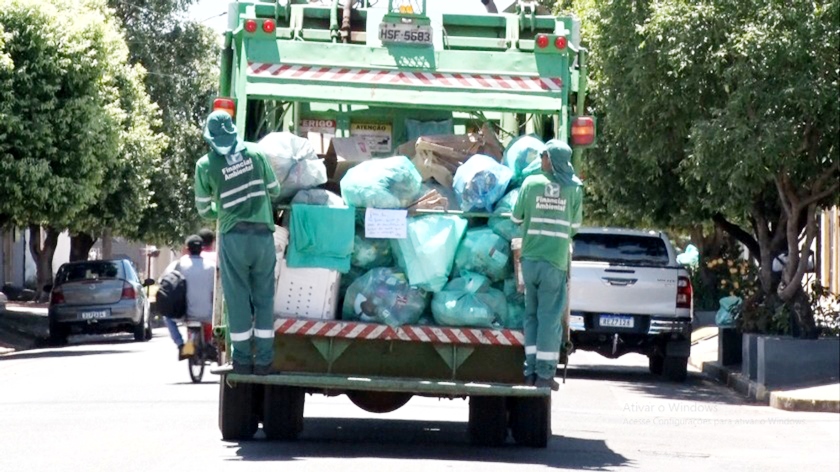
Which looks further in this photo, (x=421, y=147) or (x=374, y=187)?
(x=421, y=147)

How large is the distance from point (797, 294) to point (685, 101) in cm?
289

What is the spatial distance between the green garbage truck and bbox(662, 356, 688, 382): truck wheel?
802 cm

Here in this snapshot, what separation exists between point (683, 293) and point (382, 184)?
355 inches

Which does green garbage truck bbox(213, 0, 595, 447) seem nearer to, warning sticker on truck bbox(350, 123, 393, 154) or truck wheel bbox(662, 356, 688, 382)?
warning sticker on truck bbox(350, 123, 393, 154)

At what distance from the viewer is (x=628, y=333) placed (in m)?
18.4

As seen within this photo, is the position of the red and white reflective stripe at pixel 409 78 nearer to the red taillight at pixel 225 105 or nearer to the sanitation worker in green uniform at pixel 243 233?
the red taillight at pixel 225 105

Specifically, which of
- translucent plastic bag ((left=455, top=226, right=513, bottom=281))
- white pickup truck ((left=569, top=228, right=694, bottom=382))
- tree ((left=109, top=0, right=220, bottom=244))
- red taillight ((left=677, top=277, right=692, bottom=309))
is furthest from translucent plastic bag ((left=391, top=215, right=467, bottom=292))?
tree ((left=109, top=0, right=220, bottom=244))

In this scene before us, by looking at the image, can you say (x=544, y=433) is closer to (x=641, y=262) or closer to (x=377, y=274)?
(x=377, y=274)

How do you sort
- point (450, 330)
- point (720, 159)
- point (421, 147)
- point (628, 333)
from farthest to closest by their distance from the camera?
point (628, 333) → point (720, 159) → point (421, 147) → point (450, 330)

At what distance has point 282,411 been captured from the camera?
10.9 meters

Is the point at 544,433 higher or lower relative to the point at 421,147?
lower

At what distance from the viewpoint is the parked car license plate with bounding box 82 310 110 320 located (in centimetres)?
2691

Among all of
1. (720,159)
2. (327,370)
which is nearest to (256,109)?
(327,370)

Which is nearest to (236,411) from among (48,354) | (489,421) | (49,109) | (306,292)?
(306,292)
